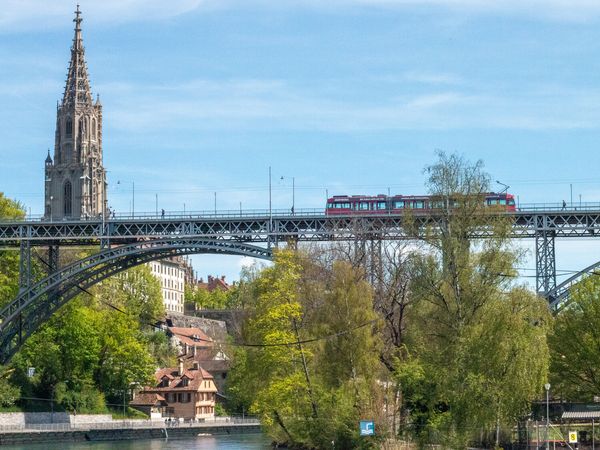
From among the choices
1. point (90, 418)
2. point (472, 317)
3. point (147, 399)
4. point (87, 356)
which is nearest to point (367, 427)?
point (472, 317)

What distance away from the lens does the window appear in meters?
187

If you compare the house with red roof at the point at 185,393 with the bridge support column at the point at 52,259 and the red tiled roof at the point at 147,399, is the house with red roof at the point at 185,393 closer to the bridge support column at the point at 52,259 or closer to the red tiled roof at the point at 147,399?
the red tiled roof at the point at 147,399

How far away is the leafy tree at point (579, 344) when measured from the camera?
58.8m

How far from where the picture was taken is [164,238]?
91.2 m

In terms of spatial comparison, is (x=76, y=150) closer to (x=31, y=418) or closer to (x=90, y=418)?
(x=90, y=418)

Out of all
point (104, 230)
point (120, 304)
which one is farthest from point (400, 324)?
point (120, 304)

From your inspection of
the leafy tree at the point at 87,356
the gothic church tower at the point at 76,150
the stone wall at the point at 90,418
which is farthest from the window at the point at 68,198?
the stone wall at the point at 90,418

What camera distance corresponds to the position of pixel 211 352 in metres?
144

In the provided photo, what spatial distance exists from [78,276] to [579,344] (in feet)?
149

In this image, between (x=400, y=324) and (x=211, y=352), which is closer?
(x=400, y=324)

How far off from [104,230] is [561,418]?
1781 inches

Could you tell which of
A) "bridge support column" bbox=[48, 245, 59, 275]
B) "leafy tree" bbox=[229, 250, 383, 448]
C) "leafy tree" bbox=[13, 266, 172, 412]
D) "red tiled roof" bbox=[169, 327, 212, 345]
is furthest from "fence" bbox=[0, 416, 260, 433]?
"red tiled roof" bbox=[169, 327, 212, 345]

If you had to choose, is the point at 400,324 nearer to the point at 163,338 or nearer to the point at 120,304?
the point at 120,304

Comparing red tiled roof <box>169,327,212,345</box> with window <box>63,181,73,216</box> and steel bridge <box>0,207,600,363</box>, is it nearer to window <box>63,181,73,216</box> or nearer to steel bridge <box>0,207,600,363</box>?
window <box>63,181,73,216</box>
